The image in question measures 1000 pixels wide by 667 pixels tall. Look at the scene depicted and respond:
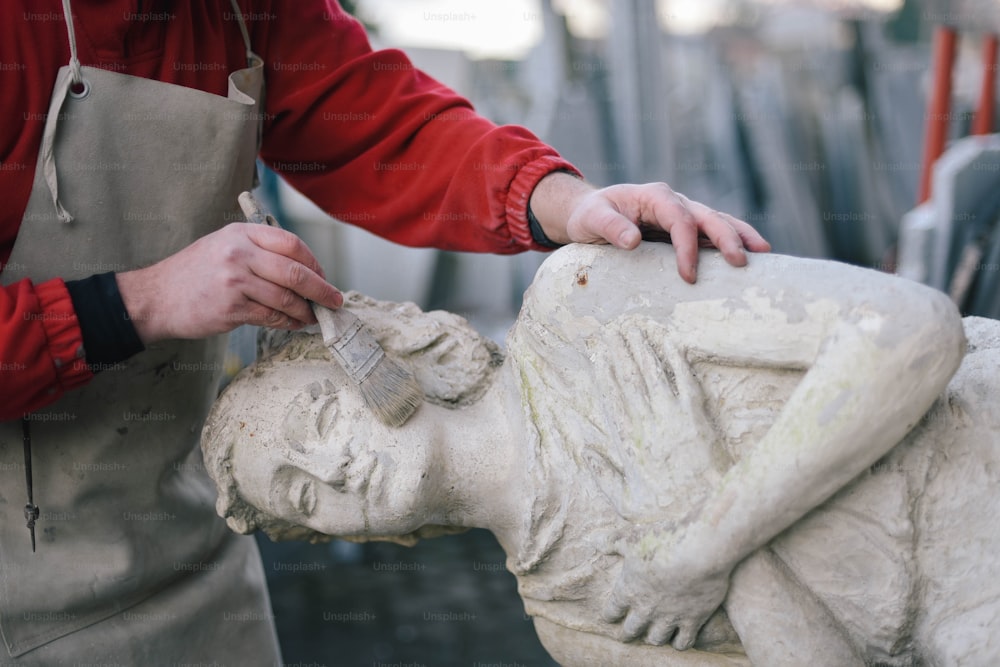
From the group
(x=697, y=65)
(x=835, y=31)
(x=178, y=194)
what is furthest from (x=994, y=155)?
(x=697, y=65)

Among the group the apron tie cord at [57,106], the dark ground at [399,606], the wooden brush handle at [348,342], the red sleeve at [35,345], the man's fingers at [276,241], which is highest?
the apron tie cord at [57,106]

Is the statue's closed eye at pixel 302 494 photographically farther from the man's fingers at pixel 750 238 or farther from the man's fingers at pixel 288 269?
the man's fingers at pixel 750 238

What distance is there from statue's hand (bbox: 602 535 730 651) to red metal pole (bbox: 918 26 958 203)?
160 inches

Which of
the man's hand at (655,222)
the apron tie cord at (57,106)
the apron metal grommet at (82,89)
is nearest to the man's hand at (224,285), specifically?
the apron tie cord at (57,106)

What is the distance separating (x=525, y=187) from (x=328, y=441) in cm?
62

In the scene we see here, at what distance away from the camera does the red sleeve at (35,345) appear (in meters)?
1.38

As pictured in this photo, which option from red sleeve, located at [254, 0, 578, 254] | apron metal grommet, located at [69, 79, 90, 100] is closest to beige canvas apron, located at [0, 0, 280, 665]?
apron metal grommet, located at [69, 79, 90, 100]

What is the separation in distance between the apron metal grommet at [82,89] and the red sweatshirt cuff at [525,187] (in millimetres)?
783

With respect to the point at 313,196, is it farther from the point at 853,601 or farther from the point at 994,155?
the point at 994,155

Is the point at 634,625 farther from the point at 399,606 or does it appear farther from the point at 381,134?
the point at 399,606

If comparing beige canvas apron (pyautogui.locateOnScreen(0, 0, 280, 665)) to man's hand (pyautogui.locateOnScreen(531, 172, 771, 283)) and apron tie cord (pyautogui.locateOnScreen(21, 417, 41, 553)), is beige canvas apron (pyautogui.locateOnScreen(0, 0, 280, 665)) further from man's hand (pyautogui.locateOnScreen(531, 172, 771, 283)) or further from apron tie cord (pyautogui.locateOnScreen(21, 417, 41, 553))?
man's hand (pyautogui.locateOnScreen(531, 172, 771, 283))

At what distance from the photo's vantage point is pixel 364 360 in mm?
1566

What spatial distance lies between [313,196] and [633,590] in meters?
1.20

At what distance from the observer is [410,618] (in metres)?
4.25
